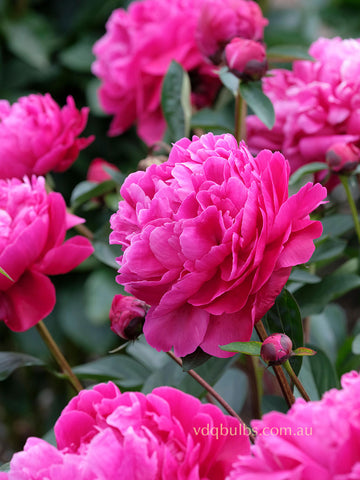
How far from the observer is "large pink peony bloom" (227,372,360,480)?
222 millimetres

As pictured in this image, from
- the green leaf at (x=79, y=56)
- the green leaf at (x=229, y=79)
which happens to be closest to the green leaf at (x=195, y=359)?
the green leaf at (x=229, y=79)

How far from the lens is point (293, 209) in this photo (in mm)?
335

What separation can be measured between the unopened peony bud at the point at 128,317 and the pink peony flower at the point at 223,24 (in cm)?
27

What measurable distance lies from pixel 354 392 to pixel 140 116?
0.51m

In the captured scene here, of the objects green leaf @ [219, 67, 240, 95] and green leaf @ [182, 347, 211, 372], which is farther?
green leaf @ [219, 67, 240, 95]

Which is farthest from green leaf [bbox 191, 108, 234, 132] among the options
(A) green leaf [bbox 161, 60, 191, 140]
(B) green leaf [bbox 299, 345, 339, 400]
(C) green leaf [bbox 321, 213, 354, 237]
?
(B) green leaf [bbox 299, 345, 339, 400]

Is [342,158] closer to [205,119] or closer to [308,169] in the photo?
[308,169]

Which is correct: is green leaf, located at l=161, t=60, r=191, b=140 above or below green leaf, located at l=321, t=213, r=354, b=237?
above

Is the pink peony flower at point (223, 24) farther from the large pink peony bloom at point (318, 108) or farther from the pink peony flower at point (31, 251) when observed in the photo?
the pink peony flower at point (31, 251)

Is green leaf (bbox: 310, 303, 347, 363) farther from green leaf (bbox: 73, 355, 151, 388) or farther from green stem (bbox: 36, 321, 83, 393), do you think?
green stem (bbox: 36, 321, 83, 393)

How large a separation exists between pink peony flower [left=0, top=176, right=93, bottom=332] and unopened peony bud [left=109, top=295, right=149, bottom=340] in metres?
0.07

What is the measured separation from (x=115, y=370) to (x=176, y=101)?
0.94 feet

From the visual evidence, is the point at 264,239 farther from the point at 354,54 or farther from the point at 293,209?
the point at 354,54

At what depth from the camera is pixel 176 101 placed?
59cm
